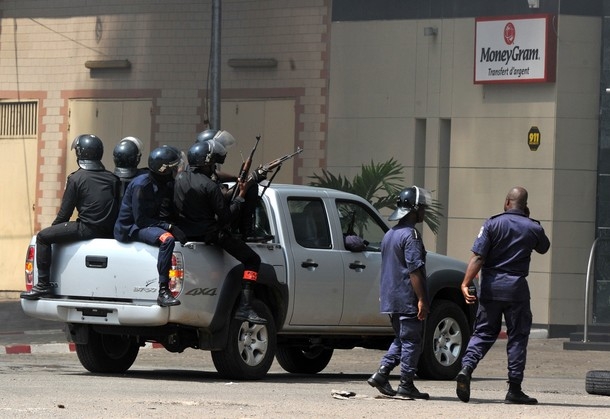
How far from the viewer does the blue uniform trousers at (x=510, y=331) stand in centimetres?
1266

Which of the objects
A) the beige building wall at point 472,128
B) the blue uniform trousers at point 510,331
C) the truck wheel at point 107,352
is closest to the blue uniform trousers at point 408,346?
the blue uniform trousers at point 510,331

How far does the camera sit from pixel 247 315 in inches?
568

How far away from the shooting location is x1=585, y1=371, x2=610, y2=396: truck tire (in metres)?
13.3

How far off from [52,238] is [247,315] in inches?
75.9

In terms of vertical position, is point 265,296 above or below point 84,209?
below

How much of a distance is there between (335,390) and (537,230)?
2159 millimetres

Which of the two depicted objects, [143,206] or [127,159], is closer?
[143,206]

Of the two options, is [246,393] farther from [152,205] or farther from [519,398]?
[152,205]

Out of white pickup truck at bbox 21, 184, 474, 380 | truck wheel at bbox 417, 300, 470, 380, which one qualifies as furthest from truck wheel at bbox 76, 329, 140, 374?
truck wheel at bbox 417, 300, 470, 380

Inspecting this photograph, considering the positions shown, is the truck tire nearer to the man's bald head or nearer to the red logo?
the man's bald head

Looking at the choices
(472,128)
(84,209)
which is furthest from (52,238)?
(472,128)

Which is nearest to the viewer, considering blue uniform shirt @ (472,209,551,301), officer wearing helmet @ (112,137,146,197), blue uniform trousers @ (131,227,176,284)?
blue uniform shirt @ (472,209,551,301)

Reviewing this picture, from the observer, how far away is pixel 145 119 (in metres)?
30.3

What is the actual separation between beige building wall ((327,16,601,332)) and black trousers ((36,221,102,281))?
1293 cm
